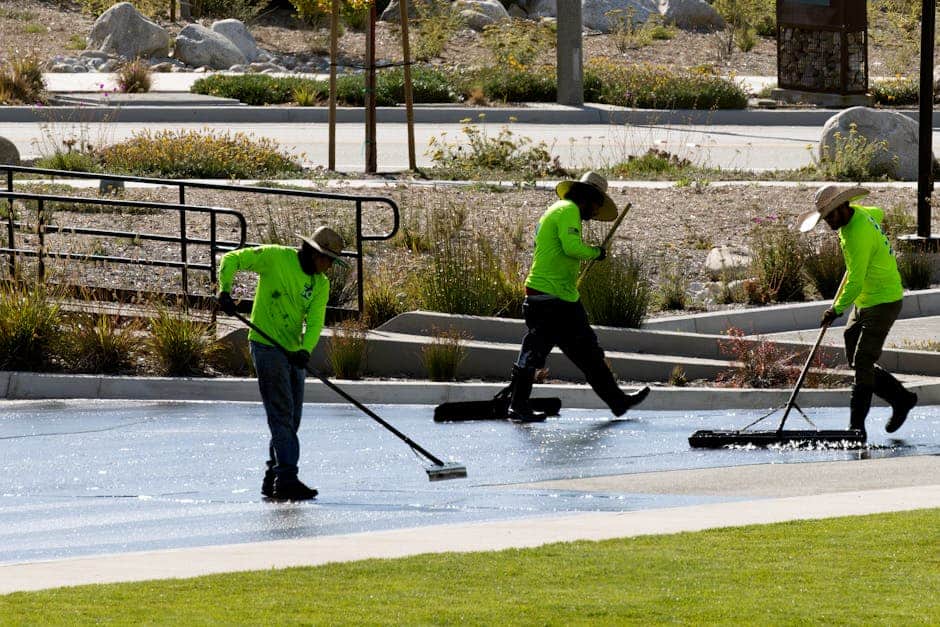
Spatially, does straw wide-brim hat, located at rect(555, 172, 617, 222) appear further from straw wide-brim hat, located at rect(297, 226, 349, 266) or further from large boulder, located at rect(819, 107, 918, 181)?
large boulder, located at rect(819, 107, 918, 181)

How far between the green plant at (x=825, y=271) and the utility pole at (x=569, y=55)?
1426 cm

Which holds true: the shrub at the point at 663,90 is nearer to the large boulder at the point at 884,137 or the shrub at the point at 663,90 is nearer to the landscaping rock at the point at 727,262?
Answer: the large boulder at the point at 884,137

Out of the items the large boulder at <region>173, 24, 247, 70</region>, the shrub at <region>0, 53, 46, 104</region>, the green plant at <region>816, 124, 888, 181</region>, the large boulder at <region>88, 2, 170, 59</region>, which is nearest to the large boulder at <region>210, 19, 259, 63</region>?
the large boulder at <region>173, 24, 247, 70</region>

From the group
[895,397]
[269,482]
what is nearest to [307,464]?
[269,482]

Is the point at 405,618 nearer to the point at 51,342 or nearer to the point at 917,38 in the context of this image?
the point at 51,342

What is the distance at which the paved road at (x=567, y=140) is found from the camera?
74.5ft

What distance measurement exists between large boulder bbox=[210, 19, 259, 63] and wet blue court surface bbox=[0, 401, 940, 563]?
83.3 ft

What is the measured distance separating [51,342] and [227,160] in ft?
25.2

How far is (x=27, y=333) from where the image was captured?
12.8 metres

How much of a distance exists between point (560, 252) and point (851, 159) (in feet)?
33.0

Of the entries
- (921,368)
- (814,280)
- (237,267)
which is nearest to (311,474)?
(237,267)

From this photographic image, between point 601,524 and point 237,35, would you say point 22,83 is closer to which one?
point 237,35

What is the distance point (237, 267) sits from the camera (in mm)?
9461

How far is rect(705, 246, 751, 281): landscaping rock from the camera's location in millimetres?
15539
